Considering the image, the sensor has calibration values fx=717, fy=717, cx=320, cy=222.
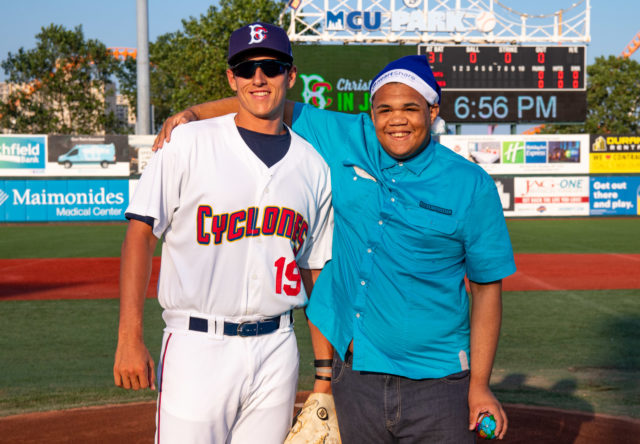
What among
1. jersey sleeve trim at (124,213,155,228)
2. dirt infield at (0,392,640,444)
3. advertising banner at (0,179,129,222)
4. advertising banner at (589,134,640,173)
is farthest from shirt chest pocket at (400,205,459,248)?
advertising banner at (589,134,640,173)

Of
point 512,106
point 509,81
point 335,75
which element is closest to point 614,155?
point 512,106

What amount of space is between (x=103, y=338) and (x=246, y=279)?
5542 millimetres

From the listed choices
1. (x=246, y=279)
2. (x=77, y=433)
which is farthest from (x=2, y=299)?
(x=246, y=279)

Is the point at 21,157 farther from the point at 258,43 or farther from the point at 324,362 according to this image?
the point at 324,362

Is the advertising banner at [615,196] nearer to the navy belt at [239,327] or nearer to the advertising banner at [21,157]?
the advertising banner at [21,157]

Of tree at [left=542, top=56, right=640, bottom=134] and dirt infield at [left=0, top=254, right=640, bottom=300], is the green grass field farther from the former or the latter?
tree at [left=542, top=56, right=640, bottom=134]

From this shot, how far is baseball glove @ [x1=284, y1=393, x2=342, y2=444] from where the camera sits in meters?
2.62

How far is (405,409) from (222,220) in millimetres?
917

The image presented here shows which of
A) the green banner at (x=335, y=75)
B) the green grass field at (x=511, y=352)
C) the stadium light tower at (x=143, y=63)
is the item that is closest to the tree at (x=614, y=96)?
the green banner at (x=335, y=75)

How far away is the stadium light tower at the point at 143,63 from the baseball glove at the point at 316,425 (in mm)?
23801

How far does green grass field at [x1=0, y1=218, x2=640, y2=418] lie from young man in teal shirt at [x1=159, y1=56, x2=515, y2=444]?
3.34m

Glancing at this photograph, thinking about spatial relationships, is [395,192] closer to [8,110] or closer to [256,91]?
[256,91]

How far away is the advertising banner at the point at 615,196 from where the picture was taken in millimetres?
26812

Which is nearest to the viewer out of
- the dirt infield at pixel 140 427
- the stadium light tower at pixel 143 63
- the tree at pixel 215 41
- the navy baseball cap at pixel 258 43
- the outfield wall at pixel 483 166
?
the navy baseball cap at pixel 258 43
